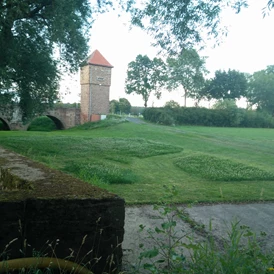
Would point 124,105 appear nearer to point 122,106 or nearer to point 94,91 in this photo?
point 122,106

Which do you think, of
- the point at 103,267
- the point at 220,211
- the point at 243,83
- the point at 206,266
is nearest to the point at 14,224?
the point at 103,267

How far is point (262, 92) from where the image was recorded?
76000 mm

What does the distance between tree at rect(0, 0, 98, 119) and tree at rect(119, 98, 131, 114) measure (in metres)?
55.5

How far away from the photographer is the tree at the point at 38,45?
11.1 m

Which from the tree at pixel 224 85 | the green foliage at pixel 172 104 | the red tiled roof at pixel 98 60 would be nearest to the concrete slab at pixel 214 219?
the red tiled roof at pixel 98 60

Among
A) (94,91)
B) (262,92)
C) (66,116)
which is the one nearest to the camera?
(66,116)

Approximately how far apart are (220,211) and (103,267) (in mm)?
3587

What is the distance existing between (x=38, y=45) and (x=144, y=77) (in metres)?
60.5

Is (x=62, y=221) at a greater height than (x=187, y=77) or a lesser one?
lesser

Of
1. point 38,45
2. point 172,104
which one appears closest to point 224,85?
point 172,104

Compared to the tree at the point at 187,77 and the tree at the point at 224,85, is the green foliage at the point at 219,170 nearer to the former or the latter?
the tree at the point at 187,77

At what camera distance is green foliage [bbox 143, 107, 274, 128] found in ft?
155

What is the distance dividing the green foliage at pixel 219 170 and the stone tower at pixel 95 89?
35.8 m

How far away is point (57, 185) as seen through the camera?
2801mm
